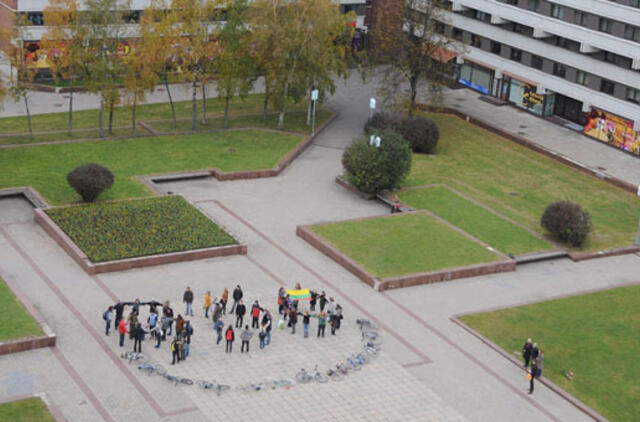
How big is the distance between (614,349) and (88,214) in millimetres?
25289

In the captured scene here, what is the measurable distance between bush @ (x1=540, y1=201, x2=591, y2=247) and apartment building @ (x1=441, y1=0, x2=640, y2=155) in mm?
16563

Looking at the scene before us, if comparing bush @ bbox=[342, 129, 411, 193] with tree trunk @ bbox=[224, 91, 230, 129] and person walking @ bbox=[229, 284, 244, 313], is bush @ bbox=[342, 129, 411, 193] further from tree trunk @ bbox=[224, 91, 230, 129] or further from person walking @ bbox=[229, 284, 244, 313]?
person walking @ bbox=[229, 284, 244, 313]

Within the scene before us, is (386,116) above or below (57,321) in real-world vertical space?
above

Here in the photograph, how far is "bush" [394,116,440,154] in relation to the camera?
62.1 metres

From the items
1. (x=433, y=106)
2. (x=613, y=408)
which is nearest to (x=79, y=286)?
(x=613, y=408)

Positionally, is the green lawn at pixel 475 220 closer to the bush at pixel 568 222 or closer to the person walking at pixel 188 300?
the bush at pixel 568 222

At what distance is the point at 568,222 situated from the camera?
161ft

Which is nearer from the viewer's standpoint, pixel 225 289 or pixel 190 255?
pixel 225 289

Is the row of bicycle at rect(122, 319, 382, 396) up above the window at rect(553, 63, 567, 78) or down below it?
below

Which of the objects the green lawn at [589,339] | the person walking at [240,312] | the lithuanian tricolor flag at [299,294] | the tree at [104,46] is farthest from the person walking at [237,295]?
the tree at [104,46]

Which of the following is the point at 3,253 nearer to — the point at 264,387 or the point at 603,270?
the point at 264,387

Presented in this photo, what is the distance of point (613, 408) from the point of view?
3512 cm

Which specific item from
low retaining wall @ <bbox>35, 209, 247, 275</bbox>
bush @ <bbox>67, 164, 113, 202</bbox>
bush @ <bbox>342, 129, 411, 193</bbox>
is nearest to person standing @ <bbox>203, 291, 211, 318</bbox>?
low retaining wall @ <bbox>35, 209, 247, 275</bbox>

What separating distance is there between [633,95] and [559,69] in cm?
732
